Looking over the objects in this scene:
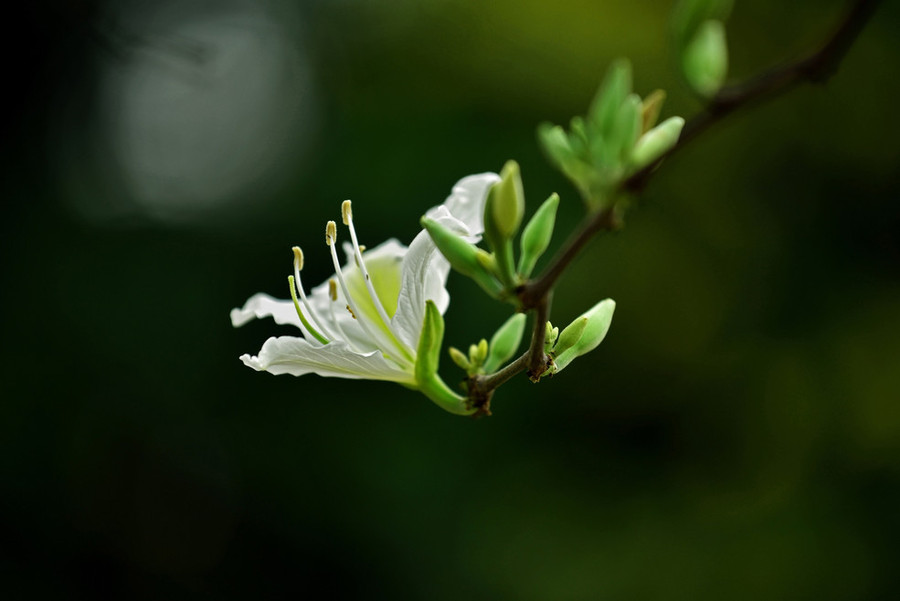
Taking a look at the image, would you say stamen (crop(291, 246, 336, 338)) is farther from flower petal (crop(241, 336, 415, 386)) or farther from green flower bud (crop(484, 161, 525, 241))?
green flower bud (crop(484, 161, 525, 241))

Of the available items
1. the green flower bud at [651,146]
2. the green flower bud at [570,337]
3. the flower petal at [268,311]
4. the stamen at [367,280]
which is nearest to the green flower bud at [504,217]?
the green flower bud at [651,146]

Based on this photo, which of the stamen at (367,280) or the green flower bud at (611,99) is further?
the stamen at (367,280)

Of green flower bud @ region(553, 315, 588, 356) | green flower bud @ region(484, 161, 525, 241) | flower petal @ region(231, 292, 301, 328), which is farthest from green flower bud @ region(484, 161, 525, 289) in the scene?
flower petal @ region(231, 292, 301, 328)

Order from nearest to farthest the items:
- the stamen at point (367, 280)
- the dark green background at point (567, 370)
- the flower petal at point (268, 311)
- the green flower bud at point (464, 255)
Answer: the green flower bud at point (464, 255)
the stamen at point (367, 280)
the flower petal at point (268, 311)
the dark green background at point (567, 370)

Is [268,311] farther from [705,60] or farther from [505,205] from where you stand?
[705,60]

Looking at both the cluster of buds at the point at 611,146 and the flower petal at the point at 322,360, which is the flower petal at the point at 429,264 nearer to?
the flower petal at the point at 322,360
